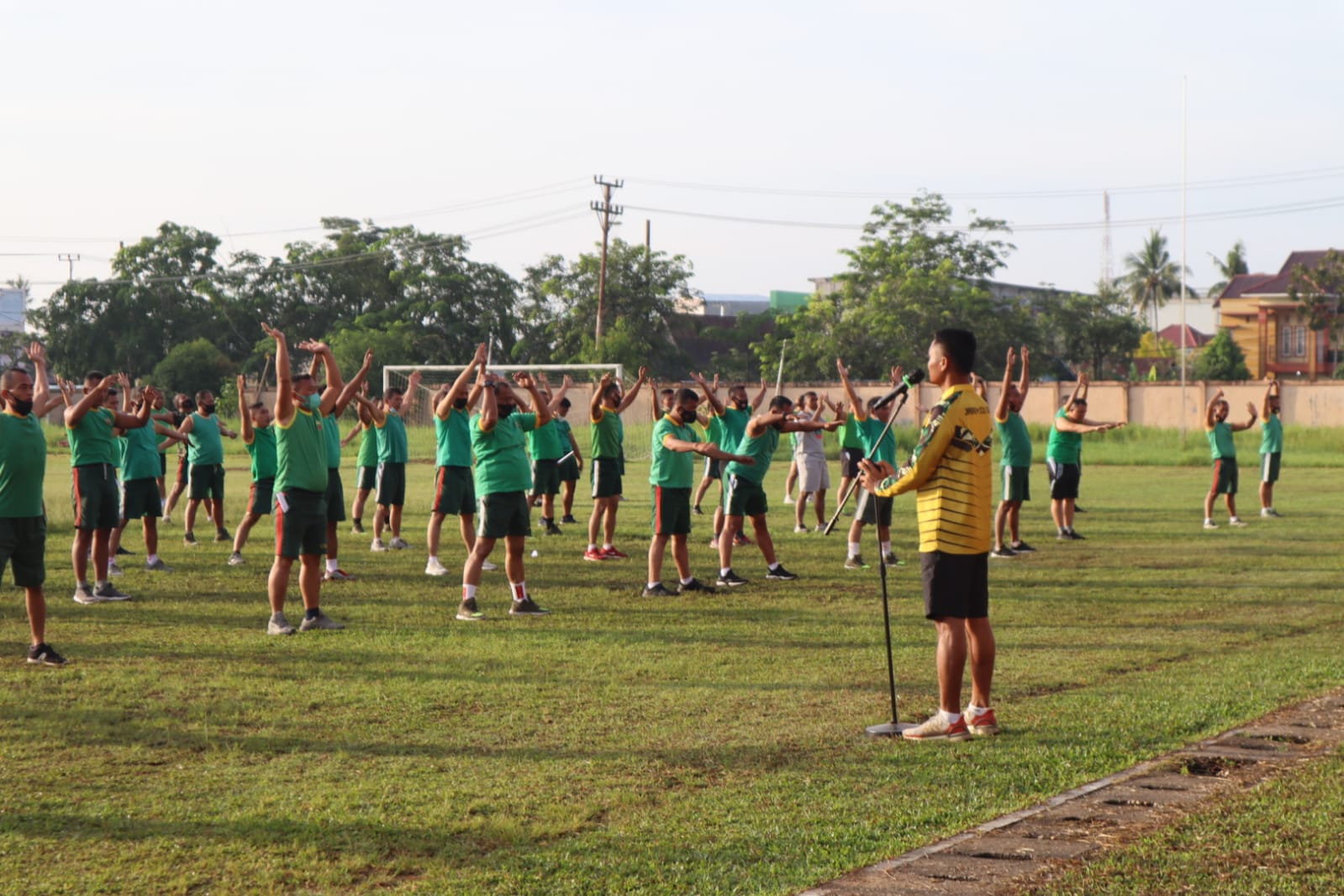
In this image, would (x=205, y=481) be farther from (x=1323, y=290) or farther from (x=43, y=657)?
(x=1323, y=290)

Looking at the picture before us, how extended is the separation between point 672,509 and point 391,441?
4361 millimetres

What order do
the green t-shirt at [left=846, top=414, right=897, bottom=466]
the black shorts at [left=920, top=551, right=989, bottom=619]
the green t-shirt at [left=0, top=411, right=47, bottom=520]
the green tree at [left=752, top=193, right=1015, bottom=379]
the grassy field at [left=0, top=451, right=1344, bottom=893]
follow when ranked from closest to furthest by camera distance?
the grassy field at [left=0, top=451, right=1344, bottom=893] < the black shorts at [left=920, top=551, right=989, bottom=619] < the green t-shirt at [left=0, top=411, right=47, bottom=520] < the green t-shirt at [left=846, top=414, right=897, bottom=466] < the green tree at [left=752, top=193, right=1015, bottom=379]

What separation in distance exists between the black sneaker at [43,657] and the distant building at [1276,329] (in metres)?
72.3

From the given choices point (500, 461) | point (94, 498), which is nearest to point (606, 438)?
point (500, 461)

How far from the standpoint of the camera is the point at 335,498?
14531 mm

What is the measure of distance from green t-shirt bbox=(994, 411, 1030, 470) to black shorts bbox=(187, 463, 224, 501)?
940cm

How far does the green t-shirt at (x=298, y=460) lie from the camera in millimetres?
10375

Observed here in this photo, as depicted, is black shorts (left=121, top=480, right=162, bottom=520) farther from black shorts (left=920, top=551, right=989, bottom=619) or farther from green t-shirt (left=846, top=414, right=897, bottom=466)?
black shorts (left=920, top=551, right=989, bottom=619)

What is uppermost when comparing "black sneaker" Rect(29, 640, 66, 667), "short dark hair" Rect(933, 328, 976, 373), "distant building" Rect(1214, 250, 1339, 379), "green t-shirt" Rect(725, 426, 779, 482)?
"distant building" Rect(1214, 250, 1339, 379)

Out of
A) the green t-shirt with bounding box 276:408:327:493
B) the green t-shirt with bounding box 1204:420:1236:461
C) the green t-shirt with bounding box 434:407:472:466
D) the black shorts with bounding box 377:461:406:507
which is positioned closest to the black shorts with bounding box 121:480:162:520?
the black shorts with bounding box 377:461:406:507

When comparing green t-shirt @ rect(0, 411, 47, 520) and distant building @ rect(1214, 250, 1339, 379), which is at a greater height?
distant building @ rect(1214, 250, 1339, 379)

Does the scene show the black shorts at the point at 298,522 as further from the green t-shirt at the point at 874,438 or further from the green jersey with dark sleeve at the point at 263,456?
the green t-shirt at the point at 874,438

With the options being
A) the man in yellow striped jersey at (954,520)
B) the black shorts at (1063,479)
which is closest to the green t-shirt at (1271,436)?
the black shorts at (1063,479)

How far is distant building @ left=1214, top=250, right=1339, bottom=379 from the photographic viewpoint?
74.8m
